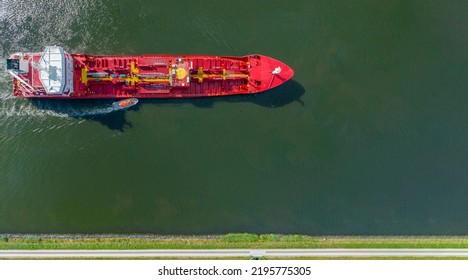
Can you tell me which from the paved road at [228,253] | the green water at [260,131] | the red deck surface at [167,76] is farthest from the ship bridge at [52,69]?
the paved road at [228,253]

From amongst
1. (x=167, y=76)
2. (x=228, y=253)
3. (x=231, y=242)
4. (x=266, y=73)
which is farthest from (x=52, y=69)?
(x=228, y=253)

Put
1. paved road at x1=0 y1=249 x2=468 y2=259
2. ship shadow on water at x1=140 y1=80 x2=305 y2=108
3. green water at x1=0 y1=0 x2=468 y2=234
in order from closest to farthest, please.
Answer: paved road at x1=0 y1=249 x2=468 y2=259 → green water at x1=0 y1=0 x2=468 y2=234 → ship shadow on water at x1=140 y1=80 x2=305 y2=108

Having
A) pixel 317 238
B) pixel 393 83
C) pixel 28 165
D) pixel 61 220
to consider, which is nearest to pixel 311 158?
pixel 317 238

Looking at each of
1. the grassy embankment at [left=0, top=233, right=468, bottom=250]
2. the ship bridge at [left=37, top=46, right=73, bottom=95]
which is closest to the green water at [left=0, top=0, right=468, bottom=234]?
the grassy embankment at [left=0, top=233, right=468, bottom=250]

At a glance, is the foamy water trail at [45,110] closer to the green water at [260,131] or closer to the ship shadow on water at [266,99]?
the green water at [260,131]

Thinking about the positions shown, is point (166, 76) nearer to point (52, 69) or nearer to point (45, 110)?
point (52, 69)

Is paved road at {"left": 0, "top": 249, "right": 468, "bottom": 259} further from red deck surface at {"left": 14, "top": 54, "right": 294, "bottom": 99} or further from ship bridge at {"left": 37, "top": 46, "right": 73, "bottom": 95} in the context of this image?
ship bridge at {"left": 37, "top": 46, "right": 73, "bottom": 95}

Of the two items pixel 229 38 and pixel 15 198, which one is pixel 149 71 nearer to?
pixel 229 38

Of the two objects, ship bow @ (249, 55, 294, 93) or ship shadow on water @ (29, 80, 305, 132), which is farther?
ship shadow on water @ (29, 80, 305, 132)
